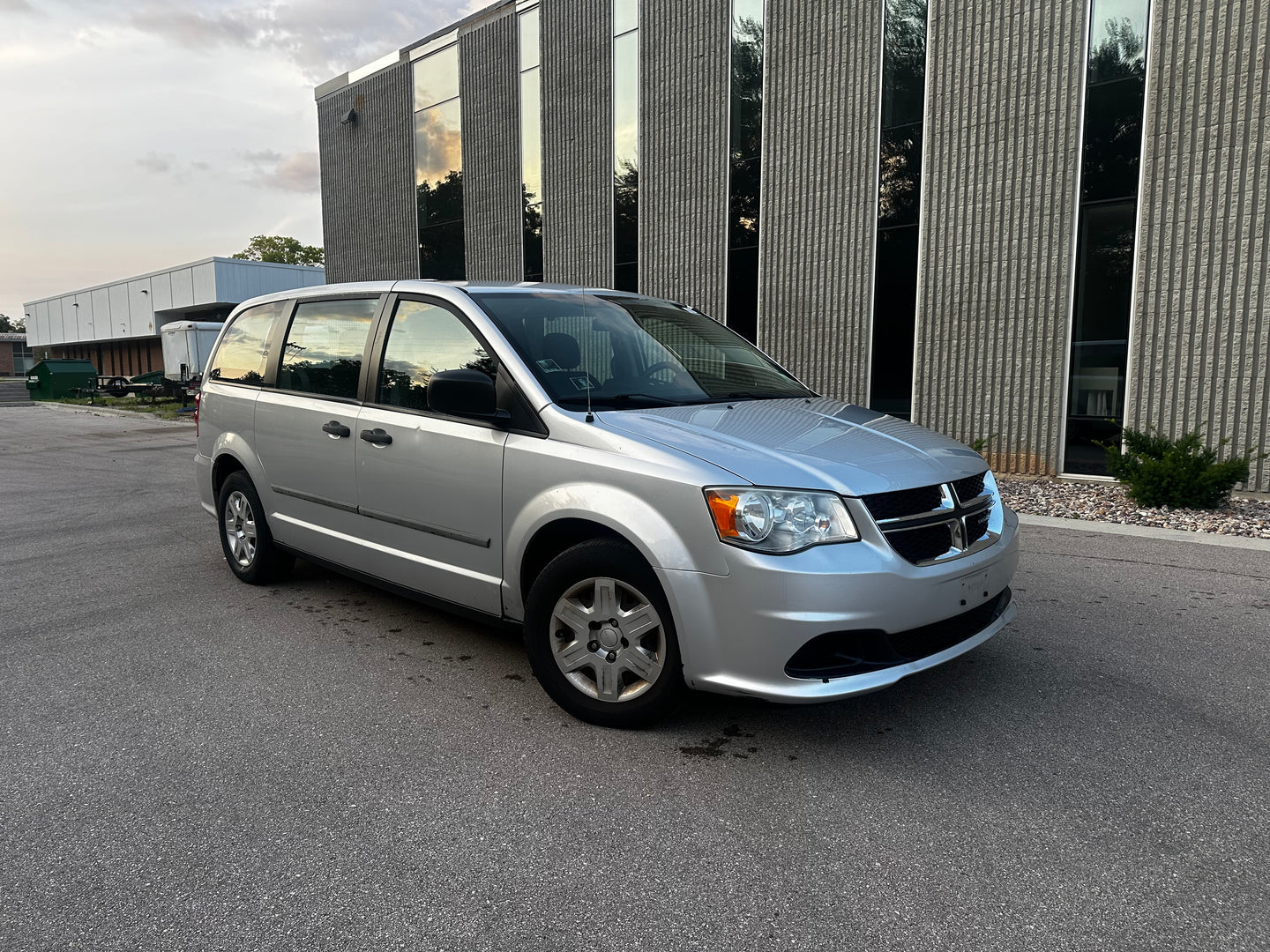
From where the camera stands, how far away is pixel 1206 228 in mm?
9883

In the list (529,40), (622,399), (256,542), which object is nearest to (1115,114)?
(622,399)

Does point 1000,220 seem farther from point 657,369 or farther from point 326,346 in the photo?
point 326,346

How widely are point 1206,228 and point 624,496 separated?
9610mm

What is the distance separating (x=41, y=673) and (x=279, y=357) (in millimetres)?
2104

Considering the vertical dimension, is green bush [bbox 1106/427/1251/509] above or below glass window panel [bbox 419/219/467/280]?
below

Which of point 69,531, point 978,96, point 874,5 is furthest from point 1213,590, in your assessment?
point 874,5

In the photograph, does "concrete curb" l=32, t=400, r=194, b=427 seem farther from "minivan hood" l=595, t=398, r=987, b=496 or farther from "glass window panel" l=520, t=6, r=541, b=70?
"minivan hood" l=595, t=398, r=987, b=496

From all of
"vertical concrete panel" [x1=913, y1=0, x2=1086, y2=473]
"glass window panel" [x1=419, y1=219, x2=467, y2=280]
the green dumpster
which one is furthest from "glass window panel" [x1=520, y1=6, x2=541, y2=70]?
the green dumpster

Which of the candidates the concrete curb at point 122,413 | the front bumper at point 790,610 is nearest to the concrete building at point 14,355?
the concrete curb at point 122,413

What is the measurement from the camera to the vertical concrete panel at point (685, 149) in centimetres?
1420

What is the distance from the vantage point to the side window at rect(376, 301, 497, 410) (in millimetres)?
4086

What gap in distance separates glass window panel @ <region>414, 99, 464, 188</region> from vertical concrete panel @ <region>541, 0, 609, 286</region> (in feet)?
10.0

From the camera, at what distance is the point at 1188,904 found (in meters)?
2.37

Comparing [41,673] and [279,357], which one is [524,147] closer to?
[279,357]
